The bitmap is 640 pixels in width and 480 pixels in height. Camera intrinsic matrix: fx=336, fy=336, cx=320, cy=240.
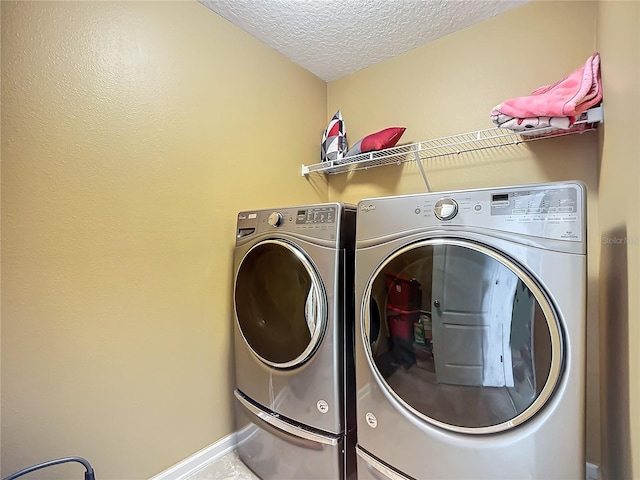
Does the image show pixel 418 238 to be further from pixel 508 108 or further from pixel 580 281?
pixel 508 108

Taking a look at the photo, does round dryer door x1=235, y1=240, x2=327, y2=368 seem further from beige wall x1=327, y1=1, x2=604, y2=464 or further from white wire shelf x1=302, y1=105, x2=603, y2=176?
beige wall x1=327, y1=1, x2=604, y2=464

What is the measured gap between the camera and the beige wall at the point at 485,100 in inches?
56.7

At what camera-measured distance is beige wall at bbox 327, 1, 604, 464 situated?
144cm

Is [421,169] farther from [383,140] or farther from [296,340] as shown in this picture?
[296,340]

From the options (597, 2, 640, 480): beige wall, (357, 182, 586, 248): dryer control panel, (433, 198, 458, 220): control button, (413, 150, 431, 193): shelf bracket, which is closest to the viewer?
(597, 2, 640, 480): beige wall

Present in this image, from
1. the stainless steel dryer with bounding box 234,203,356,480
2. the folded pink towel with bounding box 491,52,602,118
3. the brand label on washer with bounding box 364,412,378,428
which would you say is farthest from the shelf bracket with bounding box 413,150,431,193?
the brand label on washer with bounding box 364,412,378,428

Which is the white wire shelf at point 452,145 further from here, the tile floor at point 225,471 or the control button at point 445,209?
the tile floor at point 225,471

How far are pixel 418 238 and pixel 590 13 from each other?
1334 millimetres

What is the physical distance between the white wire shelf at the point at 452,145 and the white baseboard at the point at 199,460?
155 centimetres

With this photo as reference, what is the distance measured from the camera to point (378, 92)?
208cm

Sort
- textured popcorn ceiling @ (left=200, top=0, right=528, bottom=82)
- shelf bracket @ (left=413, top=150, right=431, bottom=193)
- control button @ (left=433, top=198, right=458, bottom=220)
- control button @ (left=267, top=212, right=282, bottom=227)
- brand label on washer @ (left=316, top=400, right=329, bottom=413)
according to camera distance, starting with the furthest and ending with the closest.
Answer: shelf bracket @ (left=413, top=150, right=431, bottom=193)
textured popcorn ceiling @ (left=200, top=0, right=528, bottom=82)
control button @ (left=267, top=212, right=282, bottom=227)
brand label on washer @ (left=316, top=400, right=329, bottom=413)
control button @ (left=433, top=198, right=458, bottom=220)

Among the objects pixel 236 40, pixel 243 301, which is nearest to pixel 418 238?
pixel 243 301

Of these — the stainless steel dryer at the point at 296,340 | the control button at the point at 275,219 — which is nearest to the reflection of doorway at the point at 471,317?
the stainless steel dryer at the point at 296,340

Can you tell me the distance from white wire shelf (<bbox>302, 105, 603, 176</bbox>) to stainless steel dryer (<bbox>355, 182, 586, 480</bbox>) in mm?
668
